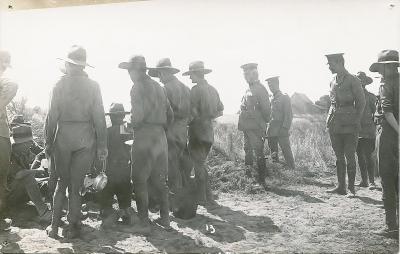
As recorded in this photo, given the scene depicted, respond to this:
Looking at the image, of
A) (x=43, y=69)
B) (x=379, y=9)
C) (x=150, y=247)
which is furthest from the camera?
(x=43, y=69)

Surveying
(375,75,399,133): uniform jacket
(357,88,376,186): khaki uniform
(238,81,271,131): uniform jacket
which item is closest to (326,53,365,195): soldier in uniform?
(357,88,376,186): khaki uniform

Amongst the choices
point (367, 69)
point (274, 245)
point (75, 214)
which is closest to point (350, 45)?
point (367, 69)

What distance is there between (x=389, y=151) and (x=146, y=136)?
7.37ft

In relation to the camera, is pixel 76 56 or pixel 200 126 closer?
pixel 76 56

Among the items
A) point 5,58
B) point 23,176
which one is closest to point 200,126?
point 23,176

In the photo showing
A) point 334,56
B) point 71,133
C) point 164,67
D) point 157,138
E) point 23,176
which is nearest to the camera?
point 71,133

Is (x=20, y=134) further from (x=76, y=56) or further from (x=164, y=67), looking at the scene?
(x=164, y=67)

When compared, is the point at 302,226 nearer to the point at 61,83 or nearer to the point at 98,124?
the point at 98,124

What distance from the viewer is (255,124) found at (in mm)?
5449

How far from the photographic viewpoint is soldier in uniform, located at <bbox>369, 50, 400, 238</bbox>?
382 cm

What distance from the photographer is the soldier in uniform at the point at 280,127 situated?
532 centimetres

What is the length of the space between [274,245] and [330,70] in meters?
1.99

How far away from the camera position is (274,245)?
12.9ft

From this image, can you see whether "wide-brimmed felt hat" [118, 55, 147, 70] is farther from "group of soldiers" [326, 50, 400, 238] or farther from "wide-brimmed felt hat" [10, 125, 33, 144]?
"group of soldiers" [326, 50, 400, 238]
